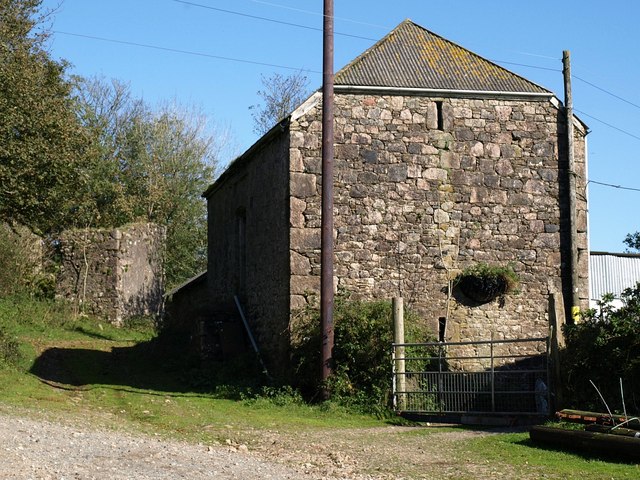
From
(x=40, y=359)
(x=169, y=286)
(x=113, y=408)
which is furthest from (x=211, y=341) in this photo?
(x=169, y=286)

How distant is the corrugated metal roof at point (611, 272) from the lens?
91.9ft

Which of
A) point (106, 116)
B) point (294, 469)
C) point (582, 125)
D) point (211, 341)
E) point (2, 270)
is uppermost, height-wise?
point (106, 116)

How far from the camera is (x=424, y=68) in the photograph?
63.5 feet

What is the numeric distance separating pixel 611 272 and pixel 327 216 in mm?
14627

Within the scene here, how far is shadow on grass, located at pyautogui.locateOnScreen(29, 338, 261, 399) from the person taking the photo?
1820 centimetres

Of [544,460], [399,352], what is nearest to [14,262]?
[399,352]

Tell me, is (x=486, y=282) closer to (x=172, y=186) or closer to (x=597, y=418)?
(x=597, y=418)

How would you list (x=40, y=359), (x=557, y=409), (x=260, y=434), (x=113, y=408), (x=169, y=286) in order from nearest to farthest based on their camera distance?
(x=260, y=434) < (x=557, y=409) < (x=113, y=408) < (x=40, y=359) < (x=169, y=286)

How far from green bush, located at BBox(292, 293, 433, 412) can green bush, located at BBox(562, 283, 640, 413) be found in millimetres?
3455

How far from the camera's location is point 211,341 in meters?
20.5

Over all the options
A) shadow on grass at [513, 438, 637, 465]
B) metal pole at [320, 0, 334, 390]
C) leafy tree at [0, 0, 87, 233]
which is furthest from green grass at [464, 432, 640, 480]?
leafy tree at [0, 0, 87, 233]

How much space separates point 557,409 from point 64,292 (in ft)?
65.1

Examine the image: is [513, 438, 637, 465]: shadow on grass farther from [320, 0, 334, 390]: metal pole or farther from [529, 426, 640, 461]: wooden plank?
[320, 0, 334, 390]: metal pole

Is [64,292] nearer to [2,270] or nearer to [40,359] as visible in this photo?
[2,270]
